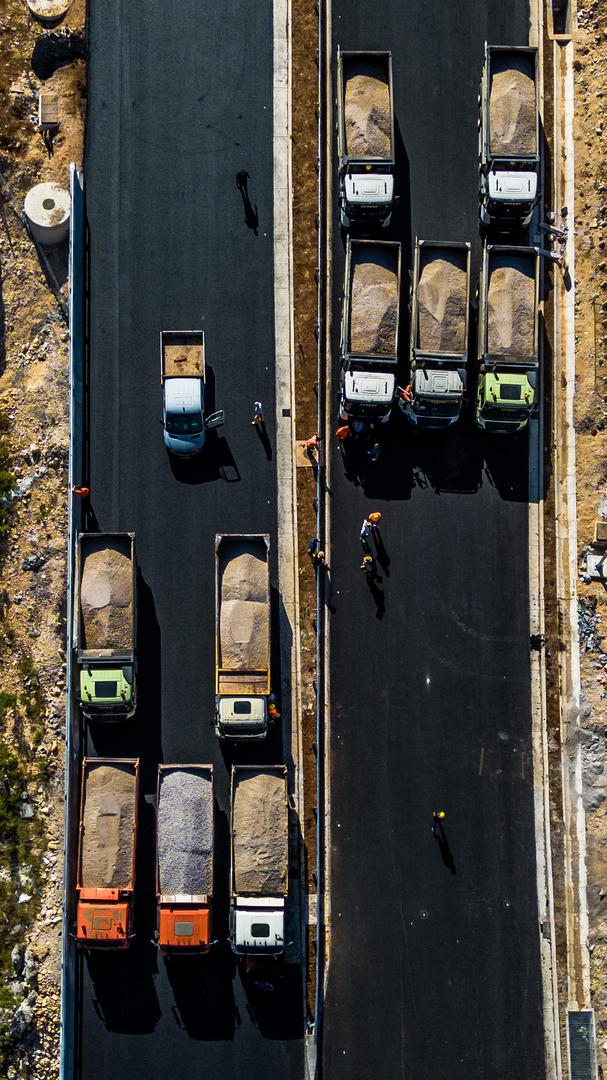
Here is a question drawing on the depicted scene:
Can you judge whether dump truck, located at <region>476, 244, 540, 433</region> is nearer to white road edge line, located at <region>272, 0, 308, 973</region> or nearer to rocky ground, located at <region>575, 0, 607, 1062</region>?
rocky ground, located at <region>575, 0, 607, 1062</region>

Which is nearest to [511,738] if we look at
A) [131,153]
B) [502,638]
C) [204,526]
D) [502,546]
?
[502,638]

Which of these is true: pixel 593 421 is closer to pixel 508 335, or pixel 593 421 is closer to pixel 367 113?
Result: pixel 508 335

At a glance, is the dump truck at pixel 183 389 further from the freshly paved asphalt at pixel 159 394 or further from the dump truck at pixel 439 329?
the dump truck at pixel 439 329

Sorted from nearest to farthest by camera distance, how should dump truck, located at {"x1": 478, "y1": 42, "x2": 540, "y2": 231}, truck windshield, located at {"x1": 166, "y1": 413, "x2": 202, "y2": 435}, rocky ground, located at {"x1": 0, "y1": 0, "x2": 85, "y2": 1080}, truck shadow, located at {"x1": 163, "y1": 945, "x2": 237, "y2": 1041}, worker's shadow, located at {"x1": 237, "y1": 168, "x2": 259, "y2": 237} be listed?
truck shadow, located at {"x1": 163, "y1": 945, "x2": 237, "y2": 1041} → rocky ground, located at {"x1": 0, "y1": 0, "x2": 85, "y2": 1080} → truck windshield, located at {"x1": 166, "y1": 413, "x2": 202, "y2": 435} → dump truck, located at {"x1": 478, "y1": 42, "x2": 540, "y2": 231} → worker's shadow, located at {"x1": 237, "y1": 168, "x2": 259, "y2": 237}

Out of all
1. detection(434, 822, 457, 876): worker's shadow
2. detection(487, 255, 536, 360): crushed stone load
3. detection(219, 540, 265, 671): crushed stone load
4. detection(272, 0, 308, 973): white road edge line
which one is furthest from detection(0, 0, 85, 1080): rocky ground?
detection(487, 255, 536, 360): crushed stone load

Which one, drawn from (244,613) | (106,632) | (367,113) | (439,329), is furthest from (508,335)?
(106,632)

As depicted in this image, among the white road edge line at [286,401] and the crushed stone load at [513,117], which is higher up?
the crushed stone load at [513,117]

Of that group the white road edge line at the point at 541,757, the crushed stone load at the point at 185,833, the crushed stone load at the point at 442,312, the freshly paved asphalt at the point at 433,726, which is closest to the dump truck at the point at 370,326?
the crushed stone load at the point at 442,312
